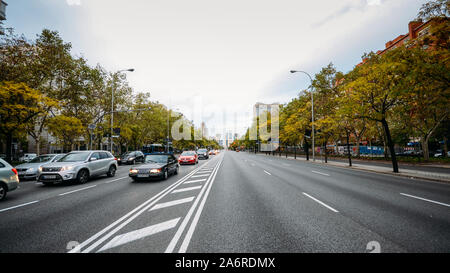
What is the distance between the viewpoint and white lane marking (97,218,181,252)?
3.38m

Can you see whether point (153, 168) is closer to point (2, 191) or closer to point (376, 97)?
point (2, 191)

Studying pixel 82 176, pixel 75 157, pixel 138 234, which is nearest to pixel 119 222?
pixel 138 234

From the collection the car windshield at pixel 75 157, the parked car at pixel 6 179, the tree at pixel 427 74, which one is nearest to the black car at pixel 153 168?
the car windshield at pixel 75 157

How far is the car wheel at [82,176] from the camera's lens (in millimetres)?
9533

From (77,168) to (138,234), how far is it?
8.30 m

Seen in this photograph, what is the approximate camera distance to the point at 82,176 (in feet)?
31.9

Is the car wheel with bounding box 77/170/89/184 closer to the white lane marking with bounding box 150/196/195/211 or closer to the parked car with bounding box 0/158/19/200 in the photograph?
the parked car with bounding box 0/158/19/200

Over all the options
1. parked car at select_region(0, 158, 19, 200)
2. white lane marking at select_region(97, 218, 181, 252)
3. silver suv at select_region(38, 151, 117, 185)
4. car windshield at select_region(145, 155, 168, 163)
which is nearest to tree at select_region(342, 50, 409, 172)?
car windshield at select_region(145, 155, 168, 163)

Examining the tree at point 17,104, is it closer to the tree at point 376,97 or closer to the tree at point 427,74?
the tree at point 376,97

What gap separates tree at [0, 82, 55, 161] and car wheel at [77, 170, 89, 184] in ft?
33.3

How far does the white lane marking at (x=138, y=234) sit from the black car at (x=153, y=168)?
6.15m
